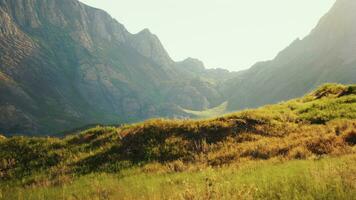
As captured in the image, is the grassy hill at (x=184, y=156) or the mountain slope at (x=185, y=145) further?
the mountain slope at (x=185, y=145)

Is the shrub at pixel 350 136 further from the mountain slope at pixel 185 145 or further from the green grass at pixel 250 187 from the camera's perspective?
the green grass at pixel 250 187

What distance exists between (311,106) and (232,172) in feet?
57.2

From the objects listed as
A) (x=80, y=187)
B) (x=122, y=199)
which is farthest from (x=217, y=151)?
(x=122, y=199)

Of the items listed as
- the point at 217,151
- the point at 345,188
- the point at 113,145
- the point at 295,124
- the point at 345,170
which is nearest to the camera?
the point at 345,188

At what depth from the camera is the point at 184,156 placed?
18.5 meters

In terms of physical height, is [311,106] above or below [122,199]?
above

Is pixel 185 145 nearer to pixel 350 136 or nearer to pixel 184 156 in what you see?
A: pixel 184 156

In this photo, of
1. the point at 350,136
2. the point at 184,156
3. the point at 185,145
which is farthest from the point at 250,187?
the point at 350,136

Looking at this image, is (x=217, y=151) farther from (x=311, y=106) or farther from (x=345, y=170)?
(x=311, y=106)

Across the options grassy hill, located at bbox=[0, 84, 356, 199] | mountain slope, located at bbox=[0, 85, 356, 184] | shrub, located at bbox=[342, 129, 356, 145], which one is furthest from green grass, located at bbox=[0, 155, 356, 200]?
shrub, located at bbox=[342, 129, 356, 145]

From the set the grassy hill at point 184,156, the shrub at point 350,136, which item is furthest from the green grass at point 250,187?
the shrub at point 350,136

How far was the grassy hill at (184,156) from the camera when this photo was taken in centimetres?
1163

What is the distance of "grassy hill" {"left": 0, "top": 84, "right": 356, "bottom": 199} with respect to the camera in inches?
458

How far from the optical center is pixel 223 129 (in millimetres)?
22438
